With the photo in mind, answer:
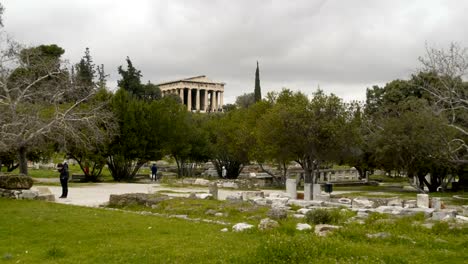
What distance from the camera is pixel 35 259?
11.2 metres

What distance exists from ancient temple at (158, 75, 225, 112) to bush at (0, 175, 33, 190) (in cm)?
10846

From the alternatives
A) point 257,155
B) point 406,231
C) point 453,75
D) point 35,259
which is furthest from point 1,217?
point 257,155

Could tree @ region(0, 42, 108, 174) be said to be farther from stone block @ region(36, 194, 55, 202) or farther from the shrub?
the shrub

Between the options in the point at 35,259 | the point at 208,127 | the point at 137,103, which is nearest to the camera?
the point at 35,259

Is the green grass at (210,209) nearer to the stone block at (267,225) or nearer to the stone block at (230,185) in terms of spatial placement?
the stone block at (267,225)

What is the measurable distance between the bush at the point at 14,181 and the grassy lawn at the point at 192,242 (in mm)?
5171

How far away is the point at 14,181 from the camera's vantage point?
890 inches

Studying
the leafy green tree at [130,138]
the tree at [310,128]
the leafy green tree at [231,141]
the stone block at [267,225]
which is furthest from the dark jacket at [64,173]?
the leafy green tree at [231,141]

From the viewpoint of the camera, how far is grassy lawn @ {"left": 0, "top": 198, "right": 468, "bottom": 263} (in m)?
10.2

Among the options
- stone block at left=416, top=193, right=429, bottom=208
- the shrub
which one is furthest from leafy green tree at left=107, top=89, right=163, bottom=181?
the shrub

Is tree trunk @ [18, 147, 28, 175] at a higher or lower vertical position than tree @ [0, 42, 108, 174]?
lower

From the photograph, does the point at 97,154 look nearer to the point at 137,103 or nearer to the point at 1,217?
the point at 137,103

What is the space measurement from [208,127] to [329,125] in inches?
903

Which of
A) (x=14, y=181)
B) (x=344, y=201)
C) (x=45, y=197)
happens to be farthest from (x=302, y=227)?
(x=14, y=181)
